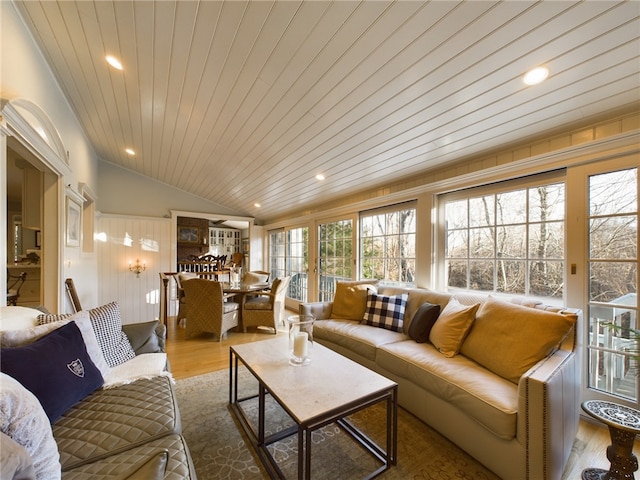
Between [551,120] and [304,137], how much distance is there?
191 cm

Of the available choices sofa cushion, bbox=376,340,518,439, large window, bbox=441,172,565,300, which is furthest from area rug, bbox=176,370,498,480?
large window, bbox=441,172,565,300

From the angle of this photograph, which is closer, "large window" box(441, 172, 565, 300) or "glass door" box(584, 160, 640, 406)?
"glass door" box(584, 160, 640, 406)

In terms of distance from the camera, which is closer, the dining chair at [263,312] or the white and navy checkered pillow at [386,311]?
the white and navy checkered pillow at [386,311]

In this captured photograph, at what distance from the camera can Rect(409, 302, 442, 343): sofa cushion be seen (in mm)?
2246

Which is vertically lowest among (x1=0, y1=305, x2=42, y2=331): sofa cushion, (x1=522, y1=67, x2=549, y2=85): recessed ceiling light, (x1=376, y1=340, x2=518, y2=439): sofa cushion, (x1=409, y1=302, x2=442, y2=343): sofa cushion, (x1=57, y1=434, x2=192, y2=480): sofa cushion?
(x1=376, y1=340, x2=518, y2=439): sofa cushion

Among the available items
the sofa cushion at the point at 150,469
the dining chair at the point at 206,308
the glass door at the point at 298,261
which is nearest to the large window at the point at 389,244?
the glass door at the point at 298,261

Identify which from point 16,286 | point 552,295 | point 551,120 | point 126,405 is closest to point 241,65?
point 126,405

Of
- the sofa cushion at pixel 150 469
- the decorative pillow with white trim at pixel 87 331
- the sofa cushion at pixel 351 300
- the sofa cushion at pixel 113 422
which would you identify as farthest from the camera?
the sofa cushion at pixel 351 300

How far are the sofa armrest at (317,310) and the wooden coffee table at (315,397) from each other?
112cm

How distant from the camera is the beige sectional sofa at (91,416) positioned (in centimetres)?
73

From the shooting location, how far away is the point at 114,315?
6.04ft

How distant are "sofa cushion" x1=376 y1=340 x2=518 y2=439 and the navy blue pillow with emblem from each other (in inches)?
75.0

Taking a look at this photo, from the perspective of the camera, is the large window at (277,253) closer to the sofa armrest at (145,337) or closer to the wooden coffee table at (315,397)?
the sofa armrest at (145,337)

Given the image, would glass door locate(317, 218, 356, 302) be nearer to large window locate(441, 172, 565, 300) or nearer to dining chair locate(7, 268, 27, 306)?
large window locate(441, 172, 565, 300)
